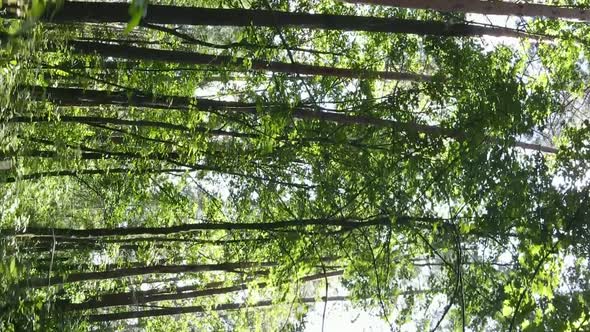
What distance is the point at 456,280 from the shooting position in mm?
6246

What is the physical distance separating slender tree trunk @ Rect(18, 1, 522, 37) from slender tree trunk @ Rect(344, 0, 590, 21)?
1.04 feet

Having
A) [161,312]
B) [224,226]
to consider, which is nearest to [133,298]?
[161,312]

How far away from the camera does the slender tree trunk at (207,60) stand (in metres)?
6.00

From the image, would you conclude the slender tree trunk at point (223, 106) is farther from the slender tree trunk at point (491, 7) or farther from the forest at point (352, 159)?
the slender tree trunk at point (491, 7)

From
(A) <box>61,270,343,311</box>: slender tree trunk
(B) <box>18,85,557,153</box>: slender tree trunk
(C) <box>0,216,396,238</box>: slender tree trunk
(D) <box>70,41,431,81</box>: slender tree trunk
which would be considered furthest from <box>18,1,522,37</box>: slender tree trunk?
(A) <box>61,270,343,311</box>: slender tree trunk

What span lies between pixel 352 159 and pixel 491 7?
7.55 ft

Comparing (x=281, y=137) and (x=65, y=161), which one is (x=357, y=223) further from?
(x=65, y=161)

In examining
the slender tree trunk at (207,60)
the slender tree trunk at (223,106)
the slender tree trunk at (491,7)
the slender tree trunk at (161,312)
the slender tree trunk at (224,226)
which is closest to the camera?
the slender tree trunk at (491,7)

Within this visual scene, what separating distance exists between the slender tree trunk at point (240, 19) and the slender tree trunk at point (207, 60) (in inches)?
21.4

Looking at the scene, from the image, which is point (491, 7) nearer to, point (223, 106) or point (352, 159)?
point (352, 159)

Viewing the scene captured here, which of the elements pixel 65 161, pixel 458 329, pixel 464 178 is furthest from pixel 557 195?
pixel 65 161

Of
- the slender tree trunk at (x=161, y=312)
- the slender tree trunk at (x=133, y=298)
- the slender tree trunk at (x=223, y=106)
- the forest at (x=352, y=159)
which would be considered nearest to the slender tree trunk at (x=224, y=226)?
the forest at (x=352, y=159)

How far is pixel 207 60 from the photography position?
6.70 m

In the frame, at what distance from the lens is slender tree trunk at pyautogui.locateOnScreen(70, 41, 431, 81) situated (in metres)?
6.00
